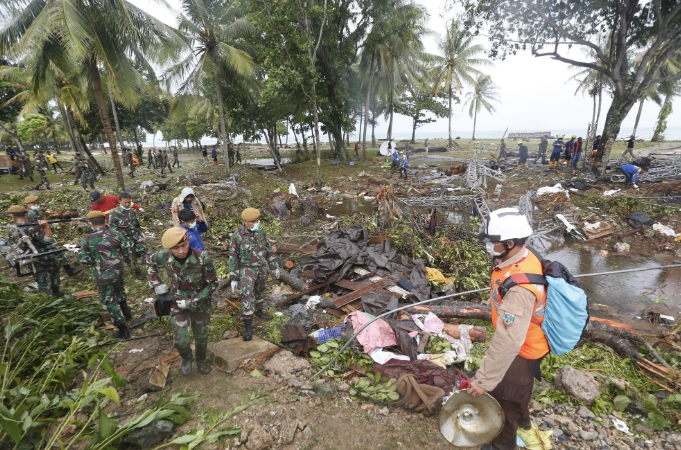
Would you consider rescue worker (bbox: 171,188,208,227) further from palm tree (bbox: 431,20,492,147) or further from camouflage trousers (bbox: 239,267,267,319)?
palm tree (bbox: 431,20,492,147)

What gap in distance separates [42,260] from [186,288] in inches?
135

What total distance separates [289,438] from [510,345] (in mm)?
1856

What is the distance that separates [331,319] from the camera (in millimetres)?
4523

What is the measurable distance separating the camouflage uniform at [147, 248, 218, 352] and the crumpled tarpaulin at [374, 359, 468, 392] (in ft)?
6.54

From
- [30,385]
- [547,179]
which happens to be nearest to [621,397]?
[30,385]

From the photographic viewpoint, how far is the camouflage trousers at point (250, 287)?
12.4ft

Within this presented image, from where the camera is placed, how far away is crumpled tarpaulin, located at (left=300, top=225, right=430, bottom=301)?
547 centimetres

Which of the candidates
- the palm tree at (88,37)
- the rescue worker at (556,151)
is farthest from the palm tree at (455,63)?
the palm tree at (88,37)

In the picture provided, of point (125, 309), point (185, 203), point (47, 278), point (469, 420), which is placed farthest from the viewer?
point (185, 203)

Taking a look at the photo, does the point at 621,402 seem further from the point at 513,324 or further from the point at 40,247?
the point at 40,247

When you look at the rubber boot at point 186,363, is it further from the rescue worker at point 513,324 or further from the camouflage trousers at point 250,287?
the rescue worker at point 513,324

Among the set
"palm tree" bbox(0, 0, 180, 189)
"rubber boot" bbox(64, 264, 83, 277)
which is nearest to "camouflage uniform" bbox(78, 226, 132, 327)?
"rubber boot" bbox(64, 264, 83, 277)

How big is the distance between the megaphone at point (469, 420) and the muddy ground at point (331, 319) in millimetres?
492

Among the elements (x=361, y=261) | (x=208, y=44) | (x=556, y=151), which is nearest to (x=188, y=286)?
(x=361, y=261)
